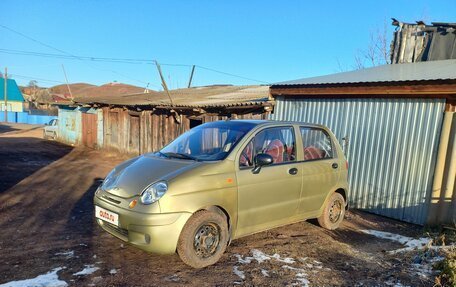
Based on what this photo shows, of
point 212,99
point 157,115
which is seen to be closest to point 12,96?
point 157,115

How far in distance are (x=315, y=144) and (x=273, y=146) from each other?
99 centimetres

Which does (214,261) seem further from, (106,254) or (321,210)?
(321,210)

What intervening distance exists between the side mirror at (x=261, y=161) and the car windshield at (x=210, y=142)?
13.6 inches

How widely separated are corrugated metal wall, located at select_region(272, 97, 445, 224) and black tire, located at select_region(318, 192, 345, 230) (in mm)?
1566

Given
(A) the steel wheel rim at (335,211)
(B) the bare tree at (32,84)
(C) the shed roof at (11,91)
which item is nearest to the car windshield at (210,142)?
(A) the steel wheel rim at (335,211)

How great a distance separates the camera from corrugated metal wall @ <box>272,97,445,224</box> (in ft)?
20.7

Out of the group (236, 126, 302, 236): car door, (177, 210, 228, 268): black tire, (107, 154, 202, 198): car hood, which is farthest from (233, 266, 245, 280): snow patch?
(107, 154, 202, 198): car hood

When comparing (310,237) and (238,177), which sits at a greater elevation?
(238,177)

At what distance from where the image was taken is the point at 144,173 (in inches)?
159

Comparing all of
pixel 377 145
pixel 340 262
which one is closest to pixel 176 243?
pixel 340 262

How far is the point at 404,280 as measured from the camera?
3.97 meters

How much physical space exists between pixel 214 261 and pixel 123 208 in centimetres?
124

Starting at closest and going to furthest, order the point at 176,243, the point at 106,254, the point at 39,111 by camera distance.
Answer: the point at 176,243, the point at 106,254, the point at 39,111

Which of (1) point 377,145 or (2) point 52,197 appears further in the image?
(2) point 52,197
